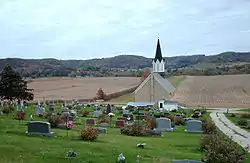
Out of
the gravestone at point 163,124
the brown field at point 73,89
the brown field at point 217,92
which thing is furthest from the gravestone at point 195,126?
the brown field at point 73,89

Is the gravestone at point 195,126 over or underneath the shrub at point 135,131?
underneath

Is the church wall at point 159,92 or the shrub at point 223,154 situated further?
the church wall at point 159,92

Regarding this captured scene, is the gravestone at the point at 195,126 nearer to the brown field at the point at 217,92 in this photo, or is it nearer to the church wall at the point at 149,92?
the church wall at the point at 149,92

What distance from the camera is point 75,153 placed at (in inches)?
468

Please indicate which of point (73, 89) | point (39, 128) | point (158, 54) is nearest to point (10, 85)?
point (39, 128)

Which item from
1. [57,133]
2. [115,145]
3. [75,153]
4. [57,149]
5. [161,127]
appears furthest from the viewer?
[161,127]

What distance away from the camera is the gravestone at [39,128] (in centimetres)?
1599

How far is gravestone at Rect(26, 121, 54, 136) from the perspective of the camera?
52.5 ft

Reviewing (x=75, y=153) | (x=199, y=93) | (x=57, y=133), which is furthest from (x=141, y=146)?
(x=199, y=93)

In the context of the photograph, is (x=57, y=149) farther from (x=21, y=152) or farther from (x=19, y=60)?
(x=19, y=60)

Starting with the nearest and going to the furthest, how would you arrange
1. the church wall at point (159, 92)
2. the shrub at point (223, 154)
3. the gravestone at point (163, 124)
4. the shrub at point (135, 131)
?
the shrub at point (223, 154) < the shrub at point (135, 131) < the gravestone at point (163, 124) < the church wall at point (159, 92)

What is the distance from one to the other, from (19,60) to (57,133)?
→ 17188 centimetres

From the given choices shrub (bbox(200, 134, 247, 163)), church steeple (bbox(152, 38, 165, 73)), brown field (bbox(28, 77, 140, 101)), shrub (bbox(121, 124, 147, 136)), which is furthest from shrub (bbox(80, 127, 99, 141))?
brown field (bbox(28, 77, 140, 101))

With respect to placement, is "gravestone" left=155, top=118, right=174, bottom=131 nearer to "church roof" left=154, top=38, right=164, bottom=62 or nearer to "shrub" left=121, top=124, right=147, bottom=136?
"shrub" left=121, top=124, right=147, bottom=136
